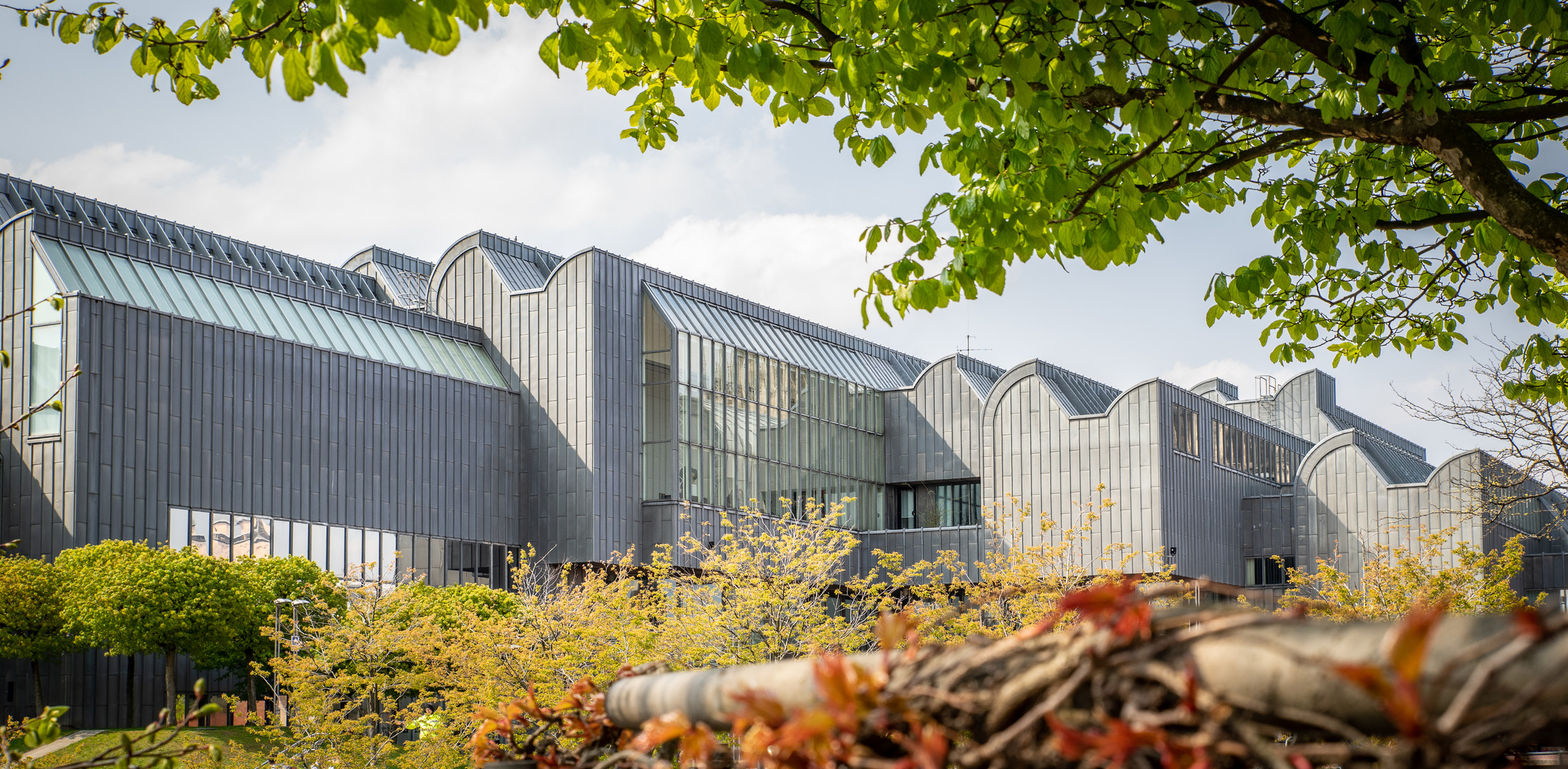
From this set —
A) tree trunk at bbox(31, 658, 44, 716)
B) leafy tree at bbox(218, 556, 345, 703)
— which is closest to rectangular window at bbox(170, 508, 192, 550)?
leafy tree at bbox(218, 556, 345, 703)

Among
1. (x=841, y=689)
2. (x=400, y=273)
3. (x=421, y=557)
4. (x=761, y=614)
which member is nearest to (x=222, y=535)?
(x=421, y=557)

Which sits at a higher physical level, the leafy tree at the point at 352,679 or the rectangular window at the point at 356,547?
the rectangular window at the point at 356,547

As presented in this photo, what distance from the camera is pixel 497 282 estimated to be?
4984 cm

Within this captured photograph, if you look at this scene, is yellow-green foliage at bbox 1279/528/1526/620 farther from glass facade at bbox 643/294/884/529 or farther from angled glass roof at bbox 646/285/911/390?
angled glass roof at bbox 646/285/911/390

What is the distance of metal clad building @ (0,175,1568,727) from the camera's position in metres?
37.3

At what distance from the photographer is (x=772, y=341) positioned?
54.8m

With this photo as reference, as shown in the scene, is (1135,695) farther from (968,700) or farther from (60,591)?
(60,591)

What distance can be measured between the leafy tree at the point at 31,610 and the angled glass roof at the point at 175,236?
12029 millimetres

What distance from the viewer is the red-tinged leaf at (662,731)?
1716 mm

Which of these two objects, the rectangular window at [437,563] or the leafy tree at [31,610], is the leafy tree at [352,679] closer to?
the leafy tree at [31,610]

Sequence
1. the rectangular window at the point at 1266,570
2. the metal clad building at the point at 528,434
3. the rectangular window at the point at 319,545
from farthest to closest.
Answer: the rectangular window at the point at 1266,570
the rectangular window at the point at 319,545
the metal clad building at the point at 528,434

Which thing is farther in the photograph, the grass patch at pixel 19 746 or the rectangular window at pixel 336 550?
the rectangular window at pixel 336 550

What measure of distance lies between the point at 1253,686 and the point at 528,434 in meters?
48.4

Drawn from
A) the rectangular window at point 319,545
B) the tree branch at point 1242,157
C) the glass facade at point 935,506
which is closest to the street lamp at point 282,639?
the rectangular window at point 319,545
